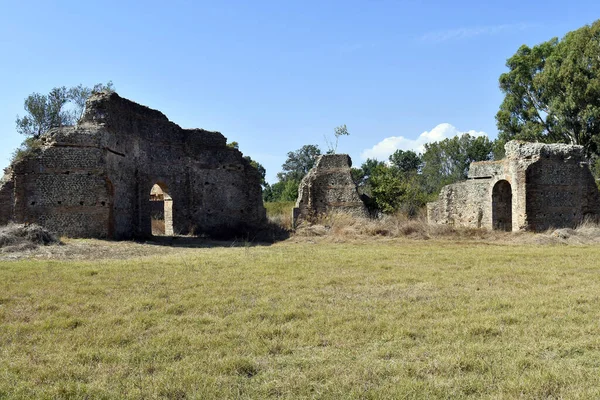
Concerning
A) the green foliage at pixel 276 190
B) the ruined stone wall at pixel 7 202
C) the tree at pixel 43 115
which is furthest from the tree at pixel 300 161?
the ruined stone wall at pixel 7 202

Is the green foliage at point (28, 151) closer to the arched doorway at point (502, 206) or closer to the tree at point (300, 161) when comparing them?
the arched doorway at point (502, 206)

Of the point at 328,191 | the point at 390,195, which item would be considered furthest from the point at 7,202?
the point at 390,195

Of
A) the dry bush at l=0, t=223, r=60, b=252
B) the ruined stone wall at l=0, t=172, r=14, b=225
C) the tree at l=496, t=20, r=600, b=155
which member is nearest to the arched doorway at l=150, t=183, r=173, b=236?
the ruined stone wall at l=0, t=172, r=14, b=225

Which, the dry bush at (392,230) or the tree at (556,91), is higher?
the tree at (556,91)

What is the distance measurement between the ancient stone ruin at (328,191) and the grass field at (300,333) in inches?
432

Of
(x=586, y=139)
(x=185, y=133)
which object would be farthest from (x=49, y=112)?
(x=586, y=139)

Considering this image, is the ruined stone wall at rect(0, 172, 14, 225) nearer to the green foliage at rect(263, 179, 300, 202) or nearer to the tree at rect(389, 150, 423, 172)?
the green foliage at rect(263, 179, 300, 202)

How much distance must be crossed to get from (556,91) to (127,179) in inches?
944

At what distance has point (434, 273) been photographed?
8.00 m

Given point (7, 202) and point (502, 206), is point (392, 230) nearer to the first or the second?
point (502, 206)

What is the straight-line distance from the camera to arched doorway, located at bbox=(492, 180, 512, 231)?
1792 cm

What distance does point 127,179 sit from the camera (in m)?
16.8

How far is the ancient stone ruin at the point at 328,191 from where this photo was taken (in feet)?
62.8

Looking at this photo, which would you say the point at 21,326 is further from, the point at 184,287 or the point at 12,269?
the point at 12,269
